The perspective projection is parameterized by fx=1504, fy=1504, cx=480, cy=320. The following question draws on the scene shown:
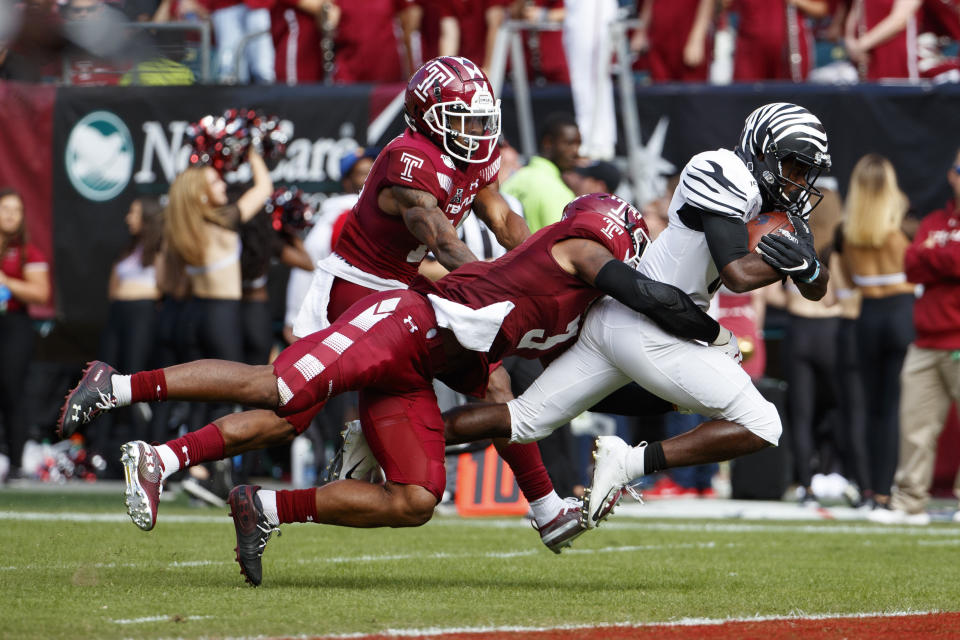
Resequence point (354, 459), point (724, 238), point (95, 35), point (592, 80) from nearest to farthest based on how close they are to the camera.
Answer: point (724, 238)
point (354, 459)
point (95, 35)
point (592, 80)

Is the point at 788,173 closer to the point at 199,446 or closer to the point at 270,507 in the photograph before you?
the point at 270,507

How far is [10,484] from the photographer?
1019 centimetres

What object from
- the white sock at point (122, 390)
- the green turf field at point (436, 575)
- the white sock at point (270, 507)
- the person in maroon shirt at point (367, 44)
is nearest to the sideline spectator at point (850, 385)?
the green turf field at point (436, 575)

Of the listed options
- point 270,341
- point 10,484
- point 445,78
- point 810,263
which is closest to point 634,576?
point 810,263

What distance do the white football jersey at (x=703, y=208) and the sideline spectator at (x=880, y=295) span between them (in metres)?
4.32

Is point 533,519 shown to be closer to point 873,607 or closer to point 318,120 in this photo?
point 873,607

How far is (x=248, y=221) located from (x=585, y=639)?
20.2 feet

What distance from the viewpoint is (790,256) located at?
5.02 m

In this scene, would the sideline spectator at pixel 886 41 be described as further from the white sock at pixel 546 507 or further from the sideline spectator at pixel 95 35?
the white sock at pixel 546 507

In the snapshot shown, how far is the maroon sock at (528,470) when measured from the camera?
18.7 ft

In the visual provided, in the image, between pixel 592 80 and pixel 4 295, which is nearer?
pixel 4 295

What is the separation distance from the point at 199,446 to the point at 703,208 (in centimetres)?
194

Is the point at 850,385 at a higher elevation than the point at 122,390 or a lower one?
lower

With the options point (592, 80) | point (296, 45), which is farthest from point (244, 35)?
point (592, 80)
